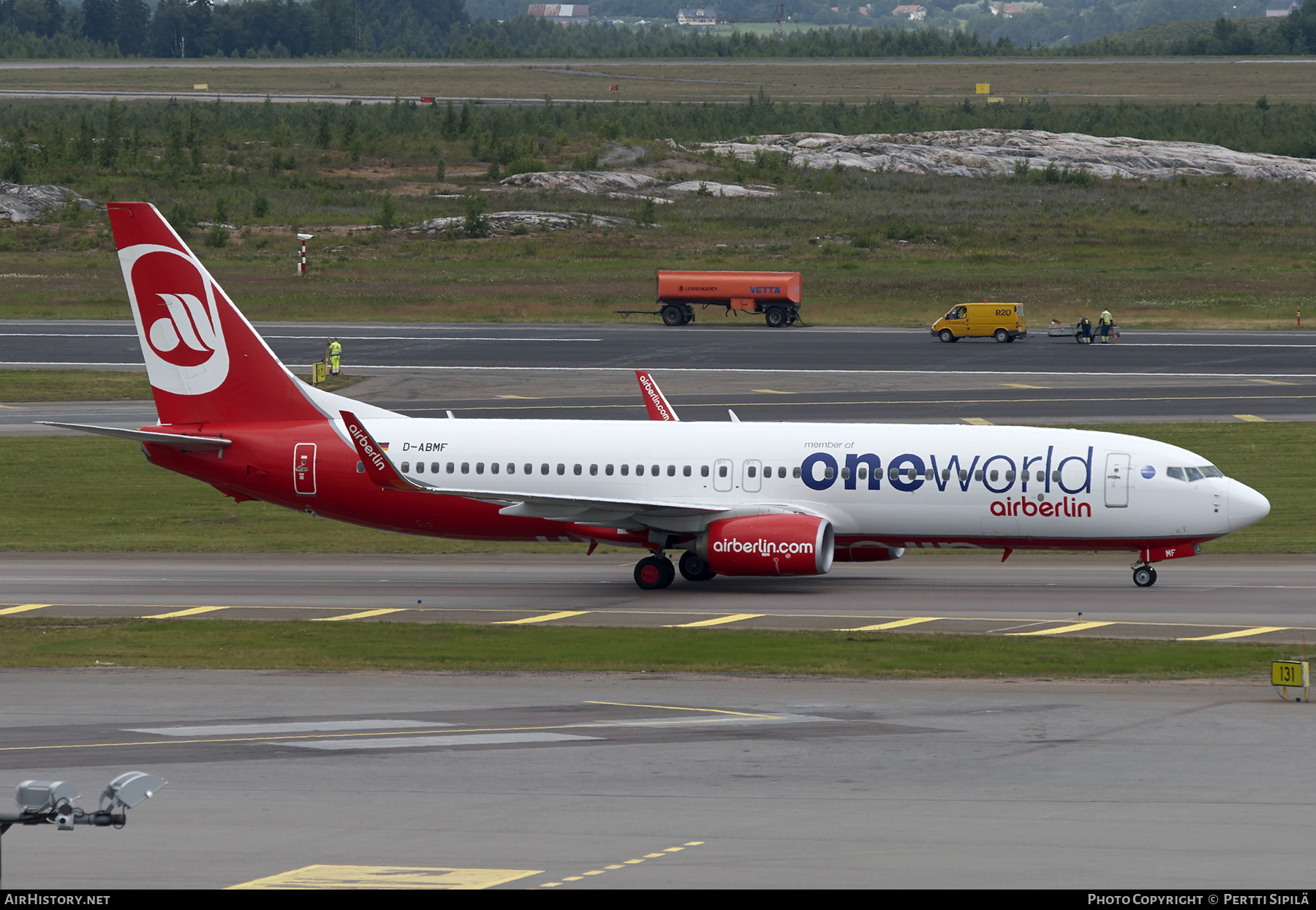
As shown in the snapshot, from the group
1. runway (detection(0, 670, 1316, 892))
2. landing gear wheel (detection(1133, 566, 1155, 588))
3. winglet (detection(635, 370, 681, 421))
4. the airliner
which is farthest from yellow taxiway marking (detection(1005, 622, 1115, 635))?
winglet (detection(635, 370, 681, 421))

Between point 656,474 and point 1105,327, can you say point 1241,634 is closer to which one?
point 656,474

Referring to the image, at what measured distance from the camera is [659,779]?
2244 cm

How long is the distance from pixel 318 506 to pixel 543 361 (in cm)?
4423

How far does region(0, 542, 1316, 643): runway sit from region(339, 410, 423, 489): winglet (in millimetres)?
2949

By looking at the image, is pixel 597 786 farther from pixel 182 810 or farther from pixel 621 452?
pixel 621 452

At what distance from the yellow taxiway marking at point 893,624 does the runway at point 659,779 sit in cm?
487

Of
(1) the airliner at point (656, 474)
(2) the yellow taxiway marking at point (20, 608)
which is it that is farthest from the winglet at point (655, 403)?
(2) the yellow taxiway marking at point (20, 608)

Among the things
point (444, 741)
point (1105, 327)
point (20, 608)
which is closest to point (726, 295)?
point (1105, 327)

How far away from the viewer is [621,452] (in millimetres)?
41906

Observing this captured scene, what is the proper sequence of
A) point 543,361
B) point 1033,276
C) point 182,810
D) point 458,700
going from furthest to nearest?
point 1033,276
point 543,361
point 458,700
point 182,810

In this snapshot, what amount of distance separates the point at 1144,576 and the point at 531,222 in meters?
104

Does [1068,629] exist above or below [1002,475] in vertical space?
below

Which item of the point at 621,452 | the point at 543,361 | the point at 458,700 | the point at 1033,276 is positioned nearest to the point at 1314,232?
the point at 1033,276

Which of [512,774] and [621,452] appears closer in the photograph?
[512,774]
